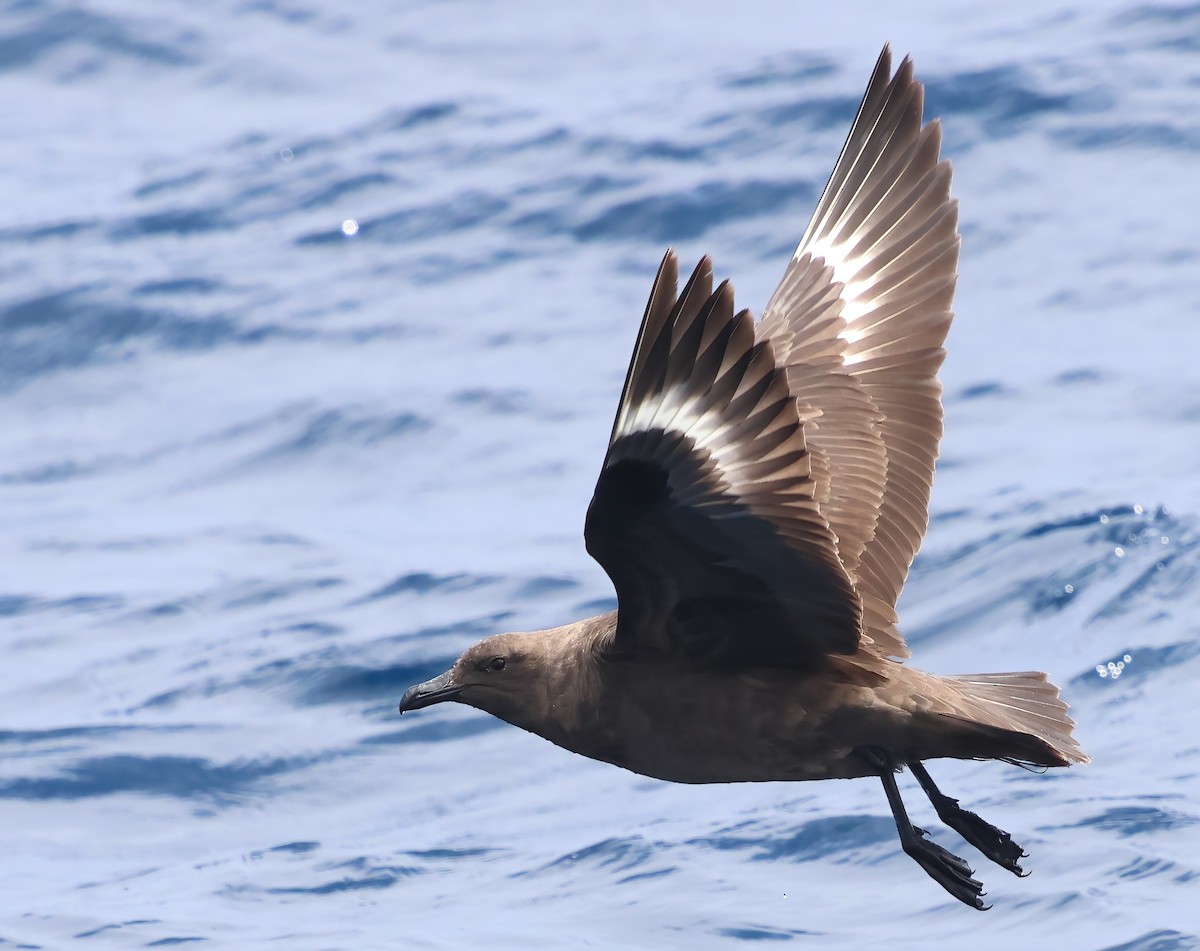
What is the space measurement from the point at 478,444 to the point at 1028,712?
6157 mm

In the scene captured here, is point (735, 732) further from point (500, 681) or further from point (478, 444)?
point (478, 444)

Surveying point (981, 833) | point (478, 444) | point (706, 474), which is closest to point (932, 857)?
point (981, 833)

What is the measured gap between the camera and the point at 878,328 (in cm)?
693

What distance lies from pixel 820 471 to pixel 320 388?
22.5 feet

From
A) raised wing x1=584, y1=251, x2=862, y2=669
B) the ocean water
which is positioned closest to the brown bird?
raised wing x1=584, y1=251, x2=862, y2=669

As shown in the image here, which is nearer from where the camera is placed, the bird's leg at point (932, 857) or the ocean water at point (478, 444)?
the bird's leg at point (932, 857)

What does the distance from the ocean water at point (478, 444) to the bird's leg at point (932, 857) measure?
5.35 feet

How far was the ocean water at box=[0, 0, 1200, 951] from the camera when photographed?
8.66m

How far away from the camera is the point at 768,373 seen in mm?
5148

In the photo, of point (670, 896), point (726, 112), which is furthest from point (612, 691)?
point (726, 112)

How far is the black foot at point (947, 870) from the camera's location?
6169 millimetres

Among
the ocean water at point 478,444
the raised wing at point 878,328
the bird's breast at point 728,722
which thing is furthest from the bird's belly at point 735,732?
the ocean water at point 478,444

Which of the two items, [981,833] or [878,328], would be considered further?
[878,328]

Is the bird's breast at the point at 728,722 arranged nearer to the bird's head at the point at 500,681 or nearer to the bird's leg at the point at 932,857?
the bird's leg at the point at 932,857
